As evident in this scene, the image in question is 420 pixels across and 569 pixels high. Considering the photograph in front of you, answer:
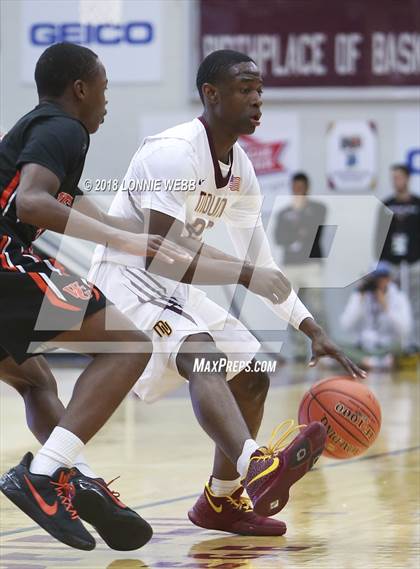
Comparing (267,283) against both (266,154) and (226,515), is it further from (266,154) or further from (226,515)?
(266,154)

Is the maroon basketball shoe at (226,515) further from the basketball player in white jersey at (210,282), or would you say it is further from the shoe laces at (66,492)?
the shoe laces at (66,492)

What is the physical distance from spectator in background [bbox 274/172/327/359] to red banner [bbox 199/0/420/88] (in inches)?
58.5

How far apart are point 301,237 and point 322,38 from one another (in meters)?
2.58

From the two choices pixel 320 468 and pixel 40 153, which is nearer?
pixel 40 153

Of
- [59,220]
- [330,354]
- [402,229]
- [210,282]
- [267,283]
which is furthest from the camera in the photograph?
[402,229]

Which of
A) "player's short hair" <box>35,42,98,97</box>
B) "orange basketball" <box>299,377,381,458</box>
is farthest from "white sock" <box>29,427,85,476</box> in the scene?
"orange basketball" <box>299,377,381,458</box>

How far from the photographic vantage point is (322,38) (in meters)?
15.7

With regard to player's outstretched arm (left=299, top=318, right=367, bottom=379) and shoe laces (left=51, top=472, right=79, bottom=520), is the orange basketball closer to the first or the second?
player's outstretched arm (left=299, top=318, right=367, bottom=379)

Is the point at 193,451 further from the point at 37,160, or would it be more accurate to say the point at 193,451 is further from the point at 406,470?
the point at 37,160

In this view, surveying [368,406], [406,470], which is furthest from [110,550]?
[406,470]

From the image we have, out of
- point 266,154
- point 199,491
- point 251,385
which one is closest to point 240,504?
point 251,385

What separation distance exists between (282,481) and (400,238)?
1052 centimetres

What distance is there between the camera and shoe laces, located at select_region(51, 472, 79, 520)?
176 inches

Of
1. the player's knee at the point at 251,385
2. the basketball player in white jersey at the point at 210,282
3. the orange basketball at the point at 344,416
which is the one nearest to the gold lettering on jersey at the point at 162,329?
the basketball player in white jersey at the point at 210,282
